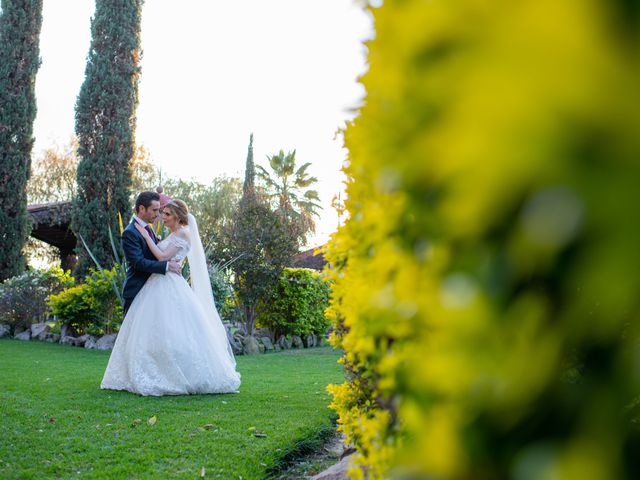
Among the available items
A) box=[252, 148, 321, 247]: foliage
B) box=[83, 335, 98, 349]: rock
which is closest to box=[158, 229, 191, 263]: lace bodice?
box=[83, 335, 98, 349]: rock

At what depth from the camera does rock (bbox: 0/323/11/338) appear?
46.5 ft

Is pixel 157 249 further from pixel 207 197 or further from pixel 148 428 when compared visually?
pixel 207 197

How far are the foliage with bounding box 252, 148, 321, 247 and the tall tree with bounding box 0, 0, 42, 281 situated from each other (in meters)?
23.8

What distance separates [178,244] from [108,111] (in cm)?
1061

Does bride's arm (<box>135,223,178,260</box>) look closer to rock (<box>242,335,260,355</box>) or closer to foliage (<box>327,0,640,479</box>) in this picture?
rock (<box>242,335,260,355</box>)

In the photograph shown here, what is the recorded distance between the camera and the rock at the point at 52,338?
13539 mm

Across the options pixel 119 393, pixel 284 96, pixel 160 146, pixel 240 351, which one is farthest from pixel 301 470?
pixel 284 96

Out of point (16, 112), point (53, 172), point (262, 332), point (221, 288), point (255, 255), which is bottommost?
point (262, 332)

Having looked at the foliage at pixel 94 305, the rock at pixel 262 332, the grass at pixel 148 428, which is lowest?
the grass at pixel 148 428

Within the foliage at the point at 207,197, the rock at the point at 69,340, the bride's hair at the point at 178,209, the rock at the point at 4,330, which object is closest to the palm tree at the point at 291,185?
the foliage at the point at 207,197

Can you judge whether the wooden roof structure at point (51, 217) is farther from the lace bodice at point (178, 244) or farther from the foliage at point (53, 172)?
the lace bodice at point (178, 244)

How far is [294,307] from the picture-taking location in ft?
51.2

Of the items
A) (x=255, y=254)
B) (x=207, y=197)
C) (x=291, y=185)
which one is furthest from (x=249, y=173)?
(x=255, y=254)

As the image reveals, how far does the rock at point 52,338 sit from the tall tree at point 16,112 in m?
4.81
